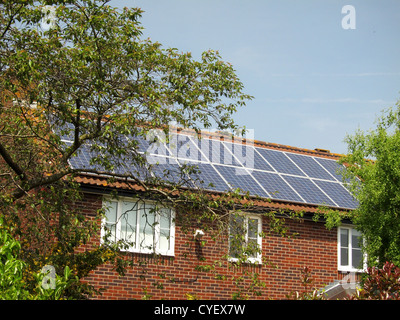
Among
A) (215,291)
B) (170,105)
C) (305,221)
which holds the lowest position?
(215,291)

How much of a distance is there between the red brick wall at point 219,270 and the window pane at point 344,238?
1.03 ft

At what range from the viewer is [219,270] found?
18062mm

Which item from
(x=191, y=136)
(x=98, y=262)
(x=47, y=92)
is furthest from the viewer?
(x=191, y=136)

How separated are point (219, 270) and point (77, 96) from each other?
8262 mm

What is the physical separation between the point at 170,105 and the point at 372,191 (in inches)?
277

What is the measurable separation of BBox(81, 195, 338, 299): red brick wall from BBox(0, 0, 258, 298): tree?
3.52 m

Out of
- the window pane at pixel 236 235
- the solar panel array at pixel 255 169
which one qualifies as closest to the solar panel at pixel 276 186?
the solar panel array at pixel 255 169

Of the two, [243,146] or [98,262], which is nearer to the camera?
[98,262]

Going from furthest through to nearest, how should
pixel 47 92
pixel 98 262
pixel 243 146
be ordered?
pixel 243 146 < pixel 98 262 < pixel 47 92

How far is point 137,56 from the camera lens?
11.7m

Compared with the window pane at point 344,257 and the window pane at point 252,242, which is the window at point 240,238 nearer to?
the window pane at point 252,242
